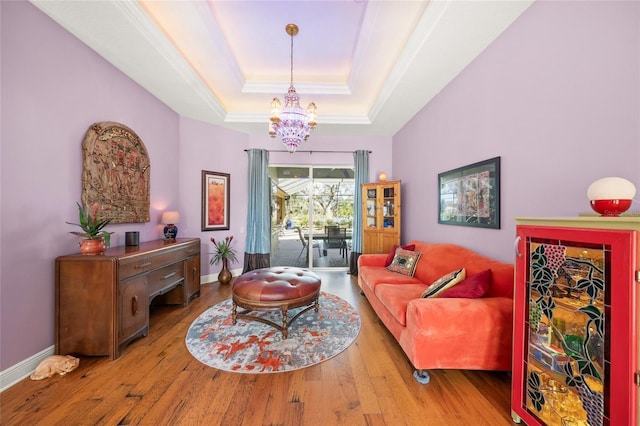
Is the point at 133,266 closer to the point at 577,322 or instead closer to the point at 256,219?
the point at 256,219

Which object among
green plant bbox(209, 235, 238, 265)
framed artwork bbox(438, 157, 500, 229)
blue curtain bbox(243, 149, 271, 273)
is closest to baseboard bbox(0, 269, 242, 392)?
green plant bbox(209, 235, 238, 265)

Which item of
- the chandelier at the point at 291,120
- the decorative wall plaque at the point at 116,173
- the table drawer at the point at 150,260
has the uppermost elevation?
the chandelier at the point at 291,120

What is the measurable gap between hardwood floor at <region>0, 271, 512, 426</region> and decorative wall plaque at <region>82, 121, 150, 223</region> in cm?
157

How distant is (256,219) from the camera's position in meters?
4.73

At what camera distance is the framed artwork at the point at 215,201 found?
4.34 m

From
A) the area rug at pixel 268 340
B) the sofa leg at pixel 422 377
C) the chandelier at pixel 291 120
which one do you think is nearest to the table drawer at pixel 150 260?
the area rug at pixel 268 340

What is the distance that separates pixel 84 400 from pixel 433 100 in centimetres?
483

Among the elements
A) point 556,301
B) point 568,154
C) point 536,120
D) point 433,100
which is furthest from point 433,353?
point 433,100

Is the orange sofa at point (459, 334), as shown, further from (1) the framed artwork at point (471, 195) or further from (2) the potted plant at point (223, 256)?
(2) the potted plant at point (223, 256)

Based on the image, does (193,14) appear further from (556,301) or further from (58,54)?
(556,301)

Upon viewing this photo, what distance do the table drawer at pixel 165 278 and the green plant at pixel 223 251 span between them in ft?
3.60

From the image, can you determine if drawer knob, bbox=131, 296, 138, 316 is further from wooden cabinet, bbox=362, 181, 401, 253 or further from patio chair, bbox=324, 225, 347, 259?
patio chair, bbox=324, 225, 347, 259

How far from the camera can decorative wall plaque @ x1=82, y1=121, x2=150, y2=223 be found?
243 cm

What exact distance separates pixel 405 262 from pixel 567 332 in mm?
2019
